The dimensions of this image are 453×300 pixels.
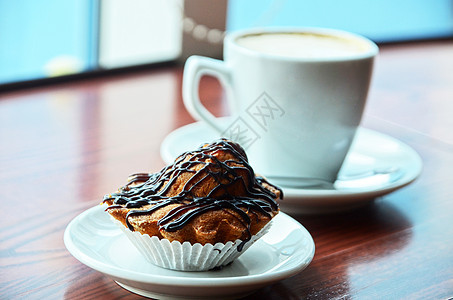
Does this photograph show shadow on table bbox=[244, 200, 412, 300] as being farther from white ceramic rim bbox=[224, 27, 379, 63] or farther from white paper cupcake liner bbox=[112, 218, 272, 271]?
white ceramic rim bbox=[224, 27, 379, 63]

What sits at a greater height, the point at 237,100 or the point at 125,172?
the point at 237,100

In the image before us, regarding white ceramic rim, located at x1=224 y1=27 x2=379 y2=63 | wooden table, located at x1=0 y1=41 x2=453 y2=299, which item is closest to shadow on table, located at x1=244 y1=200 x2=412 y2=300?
wooden table, located at x1=0 y1=41 x2=453 y2=299

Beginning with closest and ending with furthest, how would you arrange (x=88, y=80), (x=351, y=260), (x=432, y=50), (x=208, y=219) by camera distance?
1. (x=208, y=219)
2. (x=351, y=260)
3. (x=88, y=80)
4. (x=432, y=50)

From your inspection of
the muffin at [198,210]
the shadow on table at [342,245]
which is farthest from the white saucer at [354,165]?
the muffin at [198,210]

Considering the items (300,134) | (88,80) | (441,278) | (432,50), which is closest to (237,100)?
(300,134)

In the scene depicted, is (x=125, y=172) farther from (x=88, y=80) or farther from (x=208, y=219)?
(x=88, y=80)

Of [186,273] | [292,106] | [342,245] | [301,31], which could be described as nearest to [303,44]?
[301,31]

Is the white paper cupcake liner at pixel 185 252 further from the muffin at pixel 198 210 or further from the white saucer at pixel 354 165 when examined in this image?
the white saucer at pixel 354 165
